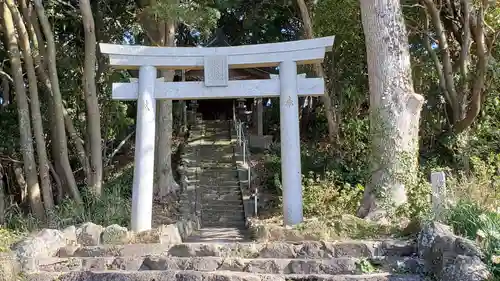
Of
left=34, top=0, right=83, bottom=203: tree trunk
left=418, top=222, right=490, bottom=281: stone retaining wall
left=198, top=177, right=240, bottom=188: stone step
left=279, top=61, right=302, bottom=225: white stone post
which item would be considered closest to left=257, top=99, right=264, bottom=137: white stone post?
left=198, top=177, right=240, bottom=188: stone step

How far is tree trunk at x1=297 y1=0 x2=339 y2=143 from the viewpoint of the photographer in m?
12.0

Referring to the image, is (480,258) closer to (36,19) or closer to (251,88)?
(251,88)

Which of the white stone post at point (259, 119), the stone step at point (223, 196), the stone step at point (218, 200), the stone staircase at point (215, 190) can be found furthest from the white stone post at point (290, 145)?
the white stone post at point (259, 119)

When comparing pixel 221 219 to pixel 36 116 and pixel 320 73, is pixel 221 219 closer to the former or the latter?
pixel 320 73

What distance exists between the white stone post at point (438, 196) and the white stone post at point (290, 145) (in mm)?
2117

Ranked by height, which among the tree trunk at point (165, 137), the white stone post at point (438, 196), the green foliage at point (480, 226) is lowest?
the green foliage at point (480, 226)

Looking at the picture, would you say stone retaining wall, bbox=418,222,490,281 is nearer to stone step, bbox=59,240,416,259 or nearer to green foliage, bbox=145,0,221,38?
stone step, bbox=59,240,416,259

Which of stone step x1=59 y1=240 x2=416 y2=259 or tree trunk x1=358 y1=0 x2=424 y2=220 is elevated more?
tree trunk x1=358 y1=0 x2=424 y2=220

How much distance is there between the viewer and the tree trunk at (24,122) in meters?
Answer: 9.90

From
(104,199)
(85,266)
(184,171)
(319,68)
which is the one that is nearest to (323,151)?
(319,68)

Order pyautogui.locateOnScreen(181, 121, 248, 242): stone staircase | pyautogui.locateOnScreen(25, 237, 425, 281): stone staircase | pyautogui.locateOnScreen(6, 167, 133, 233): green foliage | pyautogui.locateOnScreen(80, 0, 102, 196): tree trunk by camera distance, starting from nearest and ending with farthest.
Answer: pyautogui.locateOnScreen(25, 237, 425, 281): stone staircase, pyautogui.locateOnScreen(6, 167, 133, 233): green foliage, pyautogui.locateOnScreen(80, 0, 102, 196): tree trunk, pyautogui.locateOnScreen(181, 121, 248, 242): stone staircase

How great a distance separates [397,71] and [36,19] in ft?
26.3

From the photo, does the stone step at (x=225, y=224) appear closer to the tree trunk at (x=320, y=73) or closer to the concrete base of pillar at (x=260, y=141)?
the tree trunk at (x=320, y=73)

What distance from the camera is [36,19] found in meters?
11.0
